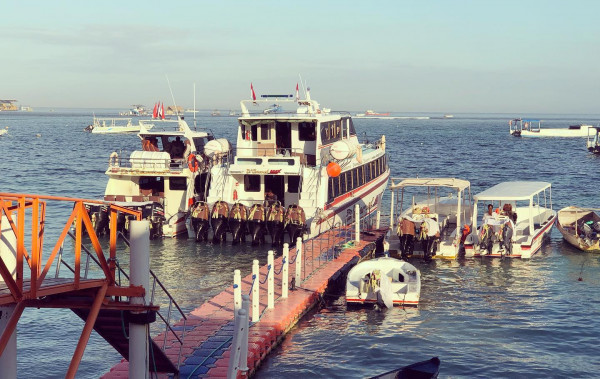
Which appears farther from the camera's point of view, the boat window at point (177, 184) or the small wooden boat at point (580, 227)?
the boat window at point (177, 184)

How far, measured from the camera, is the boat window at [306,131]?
114 feet

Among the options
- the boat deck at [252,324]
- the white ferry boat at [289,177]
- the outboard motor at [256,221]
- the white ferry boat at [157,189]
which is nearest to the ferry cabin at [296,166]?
the white ferry boat at [289,177]

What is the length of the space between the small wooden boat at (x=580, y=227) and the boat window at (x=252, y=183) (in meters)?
13.3

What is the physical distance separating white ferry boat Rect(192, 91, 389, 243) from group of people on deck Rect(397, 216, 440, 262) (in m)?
3.72

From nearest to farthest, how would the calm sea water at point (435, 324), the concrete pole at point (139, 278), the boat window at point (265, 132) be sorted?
the concrete pole at point (139, 278)
the calm sea water at point (435, 324)
the boat window at point (265, 132)

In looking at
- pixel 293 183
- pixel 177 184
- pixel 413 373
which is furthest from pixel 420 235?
pixel 413 373

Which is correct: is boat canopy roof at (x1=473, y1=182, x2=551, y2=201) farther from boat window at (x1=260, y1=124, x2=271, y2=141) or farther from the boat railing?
boat window at (x1=260, y1=124, x2=271, y2=141)

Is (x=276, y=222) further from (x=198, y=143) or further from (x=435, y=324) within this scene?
(x=198, y=143)

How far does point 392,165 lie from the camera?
80.3 m

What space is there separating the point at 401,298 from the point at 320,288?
94.0 inches

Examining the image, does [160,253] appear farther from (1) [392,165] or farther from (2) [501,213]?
(1) [392,165]

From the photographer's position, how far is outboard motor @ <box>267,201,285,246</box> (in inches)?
1205

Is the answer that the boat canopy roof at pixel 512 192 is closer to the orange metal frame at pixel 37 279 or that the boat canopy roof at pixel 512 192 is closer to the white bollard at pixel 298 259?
the white bollard at pixel 298 259

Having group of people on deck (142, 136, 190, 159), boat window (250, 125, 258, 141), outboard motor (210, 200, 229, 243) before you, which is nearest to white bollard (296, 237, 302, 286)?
outboard motor (210, 200, 229, 243)
